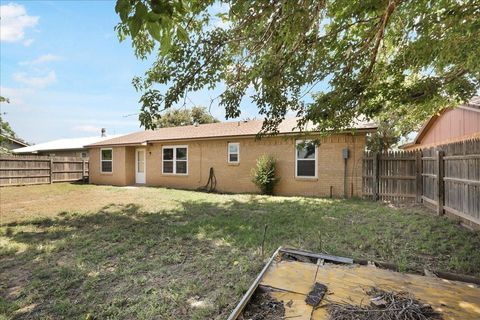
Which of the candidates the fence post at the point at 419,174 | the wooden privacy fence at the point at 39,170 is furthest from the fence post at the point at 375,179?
the wooden privacy fence at the point at 39,170

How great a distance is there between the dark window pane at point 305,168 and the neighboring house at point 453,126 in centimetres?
550

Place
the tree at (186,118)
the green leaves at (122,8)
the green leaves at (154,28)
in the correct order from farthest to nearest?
the tree at (186,118) < the green leaves at (154,28) < the green leaves at (122,8)

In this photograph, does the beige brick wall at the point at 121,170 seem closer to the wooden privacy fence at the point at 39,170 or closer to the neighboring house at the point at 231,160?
the neighboring house at the point at 231,160

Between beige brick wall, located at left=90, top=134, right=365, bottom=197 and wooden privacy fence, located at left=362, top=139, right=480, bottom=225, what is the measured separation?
2.22 feet

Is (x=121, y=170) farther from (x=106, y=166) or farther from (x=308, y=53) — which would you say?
(x=308, y=53)

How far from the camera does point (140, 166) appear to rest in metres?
16.4

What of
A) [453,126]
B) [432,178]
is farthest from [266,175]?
[453,126]

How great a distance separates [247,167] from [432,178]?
7.20 meters

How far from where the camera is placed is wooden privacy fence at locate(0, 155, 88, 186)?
47.9ft

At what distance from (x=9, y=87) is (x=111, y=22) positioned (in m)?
12.3

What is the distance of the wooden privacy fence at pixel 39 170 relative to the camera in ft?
47.9

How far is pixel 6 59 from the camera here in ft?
29.0

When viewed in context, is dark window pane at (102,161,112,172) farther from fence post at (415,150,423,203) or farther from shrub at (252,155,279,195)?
fence post at (415,150,423,203)

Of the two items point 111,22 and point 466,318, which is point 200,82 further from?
point 466,318
